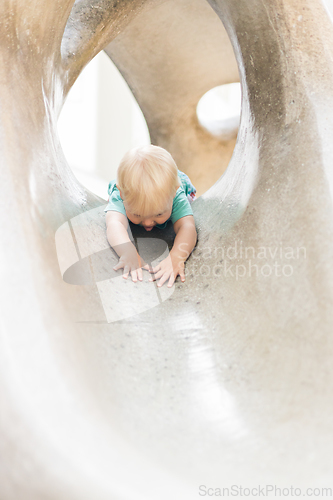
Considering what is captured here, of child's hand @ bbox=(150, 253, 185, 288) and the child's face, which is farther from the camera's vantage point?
the child's face

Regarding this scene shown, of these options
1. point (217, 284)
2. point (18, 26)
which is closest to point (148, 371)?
point (217, 284)

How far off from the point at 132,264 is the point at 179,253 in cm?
12

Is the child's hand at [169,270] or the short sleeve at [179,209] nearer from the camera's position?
the child's hand at [169,270]

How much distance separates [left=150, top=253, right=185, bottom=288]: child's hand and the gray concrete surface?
30 millimetres

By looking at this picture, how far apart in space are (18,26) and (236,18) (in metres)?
0.53

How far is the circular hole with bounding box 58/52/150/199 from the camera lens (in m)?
6.44

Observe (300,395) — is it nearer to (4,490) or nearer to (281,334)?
(281,334)

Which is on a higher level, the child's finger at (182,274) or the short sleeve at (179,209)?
the short sleeve at (179,209)

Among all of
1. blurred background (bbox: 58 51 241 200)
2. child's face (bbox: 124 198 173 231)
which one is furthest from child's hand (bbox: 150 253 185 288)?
blurred background (bbox: 58 51 241 200)

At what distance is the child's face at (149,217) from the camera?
3.65 ft

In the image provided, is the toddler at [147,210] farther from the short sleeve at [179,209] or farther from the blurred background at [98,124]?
the blurred background at [98,124]

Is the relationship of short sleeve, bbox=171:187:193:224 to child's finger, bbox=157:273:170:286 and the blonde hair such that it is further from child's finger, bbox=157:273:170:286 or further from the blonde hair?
child's finger, bbox=157:273:170:286

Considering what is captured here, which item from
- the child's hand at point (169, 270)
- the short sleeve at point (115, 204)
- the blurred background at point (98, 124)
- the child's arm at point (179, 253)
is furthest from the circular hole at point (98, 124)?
the child's hand at point (169, 270)

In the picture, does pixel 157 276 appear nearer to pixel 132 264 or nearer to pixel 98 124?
pixel 132 264
